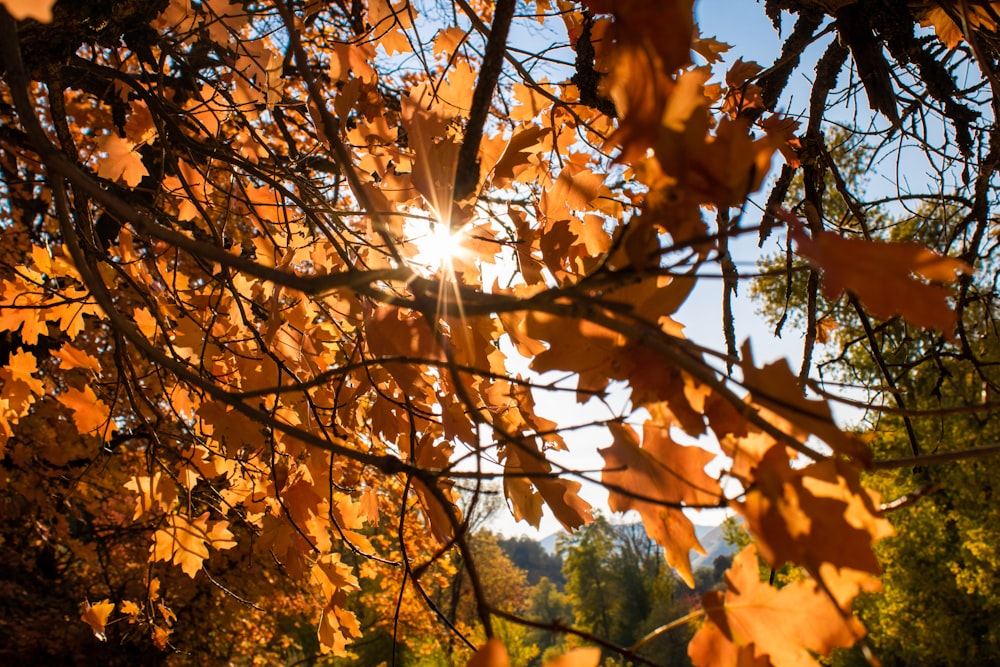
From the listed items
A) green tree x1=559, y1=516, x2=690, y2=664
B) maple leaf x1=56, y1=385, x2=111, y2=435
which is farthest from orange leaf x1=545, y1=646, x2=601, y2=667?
green tree x1=559, y1=516, x2=690, y2=664

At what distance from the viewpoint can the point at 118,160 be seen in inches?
59.9

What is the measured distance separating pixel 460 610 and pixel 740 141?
70.4 feet

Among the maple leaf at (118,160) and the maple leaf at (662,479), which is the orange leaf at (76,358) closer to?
the maple leaf at (118,160)

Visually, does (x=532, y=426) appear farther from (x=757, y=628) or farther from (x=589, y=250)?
(x=757, y=628)

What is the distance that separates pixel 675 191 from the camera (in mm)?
456

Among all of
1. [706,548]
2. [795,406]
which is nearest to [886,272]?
[795,406]

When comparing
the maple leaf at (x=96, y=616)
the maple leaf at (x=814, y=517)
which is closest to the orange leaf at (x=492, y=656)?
the maple leaf at (x=814, y=517)

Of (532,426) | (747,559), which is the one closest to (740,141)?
(747,559)

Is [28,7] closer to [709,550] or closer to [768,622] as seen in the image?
[768,622]

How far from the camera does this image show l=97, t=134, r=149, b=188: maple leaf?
148 centimetres

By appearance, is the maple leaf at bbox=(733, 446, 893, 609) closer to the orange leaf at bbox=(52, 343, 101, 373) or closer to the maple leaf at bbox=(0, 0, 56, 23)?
the maple leaf at bbox=(0, 0, 56, 23)

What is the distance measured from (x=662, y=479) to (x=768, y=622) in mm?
161

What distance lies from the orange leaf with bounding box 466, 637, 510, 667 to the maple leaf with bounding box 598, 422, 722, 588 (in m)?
0.23

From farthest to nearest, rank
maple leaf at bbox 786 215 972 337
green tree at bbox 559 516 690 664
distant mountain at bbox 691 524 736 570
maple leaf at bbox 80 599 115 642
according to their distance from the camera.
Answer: green tree at bbox 559 516 690 664, maple leaf at bbox 80 599 115 642, distant mountain at bbox 691 524 736 570, maple leaf at bbox 786 215 972 337
